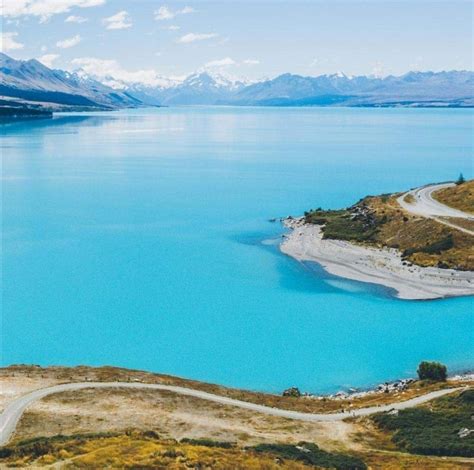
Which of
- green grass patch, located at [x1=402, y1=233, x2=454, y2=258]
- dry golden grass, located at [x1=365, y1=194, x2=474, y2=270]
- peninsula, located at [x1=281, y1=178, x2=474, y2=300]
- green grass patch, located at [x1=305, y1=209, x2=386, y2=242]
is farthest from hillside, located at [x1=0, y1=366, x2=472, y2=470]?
green grass patch, located at [x1=305, y1=209, x2=386, y2=242]

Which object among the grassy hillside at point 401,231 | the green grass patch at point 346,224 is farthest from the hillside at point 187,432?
the green grass patch at point 346,224

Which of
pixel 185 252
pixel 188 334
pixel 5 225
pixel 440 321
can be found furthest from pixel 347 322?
pixel 5 225

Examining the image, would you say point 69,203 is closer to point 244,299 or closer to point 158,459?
point 244,299

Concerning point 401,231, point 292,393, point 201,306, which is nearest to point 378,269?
point 401,231

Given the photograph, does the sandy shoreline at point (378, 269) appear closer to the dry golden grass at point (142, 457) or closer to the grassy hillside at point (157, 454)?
the grassy hillside at point (157, 454)

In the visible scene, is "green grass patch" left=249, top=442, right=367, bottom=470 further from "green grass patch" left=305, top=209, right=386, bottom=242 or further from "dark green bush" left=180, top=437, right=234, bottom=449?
"green grass patch" left=305, top=209, right=386, bottom=242

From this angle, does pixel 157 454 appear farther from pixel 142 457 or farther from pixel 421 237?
pixel 421 237
